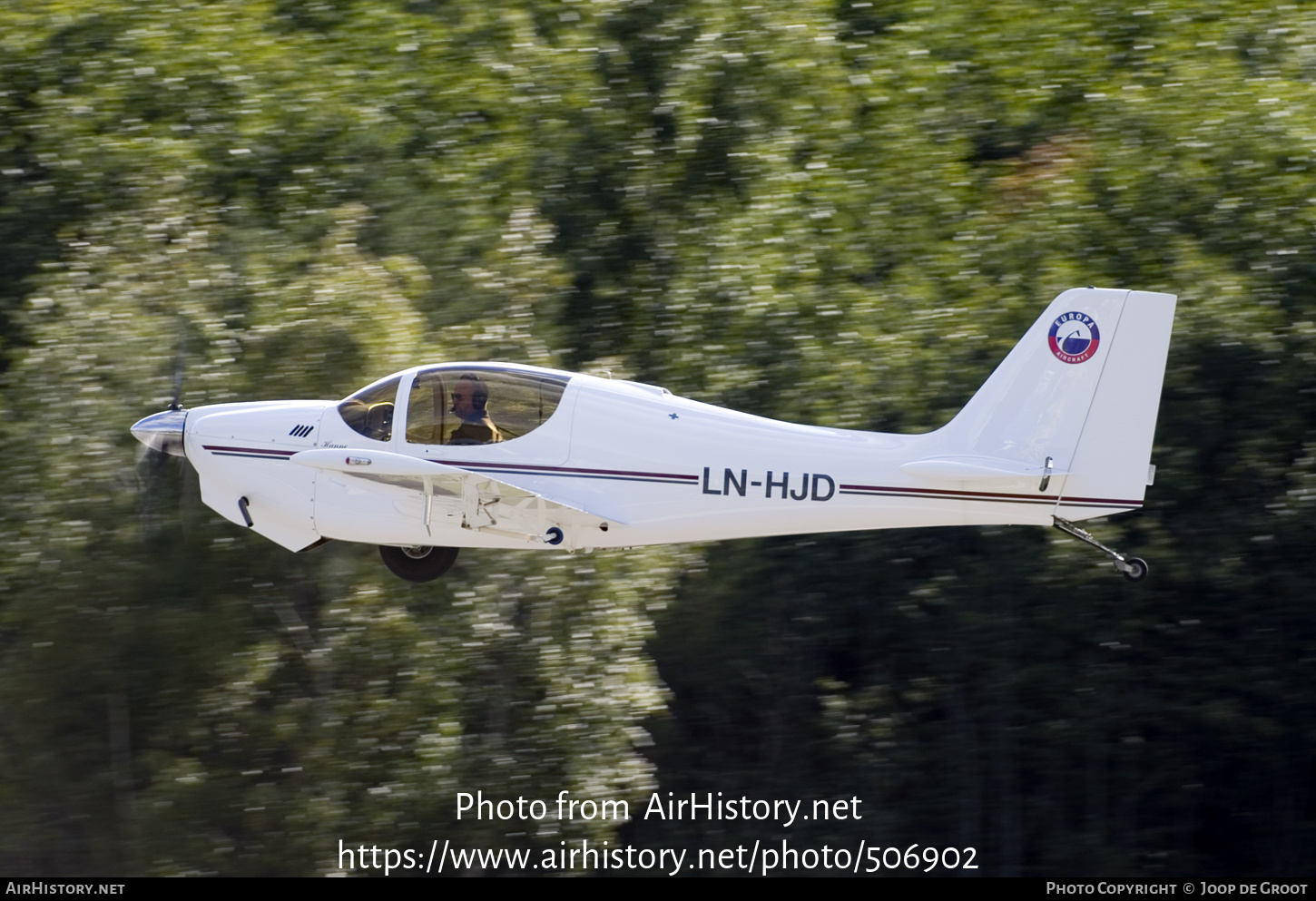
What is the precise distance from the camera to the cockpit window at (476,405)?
10125mm

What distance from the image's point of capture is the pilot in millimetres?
10117

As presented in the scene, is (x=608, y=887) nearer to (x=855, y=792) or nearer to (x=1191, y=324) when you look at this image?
(x=855, y=792)

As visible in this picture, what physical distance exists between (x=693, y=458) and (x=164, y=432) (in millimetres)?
3893

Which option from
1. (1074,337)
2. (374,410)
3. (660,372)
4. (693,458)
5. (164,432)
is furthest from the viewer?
(660,372)

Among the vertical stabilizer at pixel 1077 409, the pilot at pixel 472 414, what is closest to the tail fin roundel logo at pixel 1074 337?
the vertical stabilizer at pixel 1077 409

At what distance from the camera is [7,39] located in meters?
19.6

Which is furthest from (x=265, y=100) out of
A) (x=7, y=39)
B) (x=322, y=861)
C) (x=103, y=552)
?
(x=322, y=861)

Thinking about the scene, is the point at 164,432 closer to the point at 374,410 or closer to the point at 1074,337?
the point at 374,410

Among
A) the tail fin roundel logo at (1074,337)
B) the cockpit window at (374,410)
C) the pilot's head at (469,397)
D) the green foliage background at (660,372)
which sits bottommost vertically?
the green foliage background at (660,372)


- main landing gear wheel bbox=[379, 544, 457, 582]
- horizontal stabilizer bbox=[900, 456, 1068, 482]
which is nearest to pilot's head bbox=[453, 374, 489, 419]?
main landing gear wheel bbox=[379, 544, 457, 582]

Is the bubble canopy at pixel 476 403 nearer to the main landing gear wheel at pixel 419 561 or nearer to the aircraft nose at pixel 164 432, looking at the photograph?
the main landing gear wheel at pixel 419 561

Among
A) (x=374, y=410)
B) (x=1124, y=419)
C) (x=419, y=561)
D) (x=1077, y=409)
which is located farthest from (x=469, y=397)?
(x=1124, y=419)

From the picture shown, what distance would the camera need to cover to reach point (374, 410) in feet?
33.9

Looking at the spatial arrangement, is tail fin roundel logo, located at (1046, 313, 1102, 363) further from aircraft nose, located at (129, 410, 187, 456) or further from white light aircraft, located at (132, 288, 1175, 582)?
aircraft nose, located at (129, 410, 187, 456)
